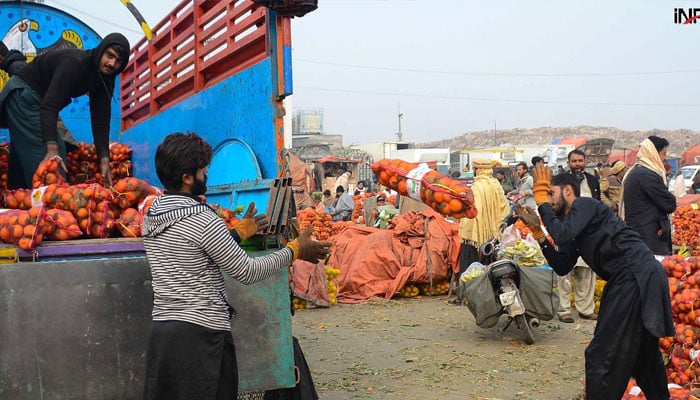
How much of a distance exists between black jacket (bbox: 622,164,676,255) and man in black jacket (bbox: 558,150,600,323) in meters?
1.05

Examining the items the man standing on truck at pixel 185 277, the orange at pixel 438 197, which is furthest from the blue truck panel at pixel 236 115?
the orange at pixel 438 197

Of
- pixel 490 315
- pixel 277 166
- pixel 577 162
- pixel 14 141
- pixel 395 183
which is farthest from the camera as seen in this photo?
pixel 577 162

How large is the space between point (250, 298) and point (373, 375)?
8.56 feet

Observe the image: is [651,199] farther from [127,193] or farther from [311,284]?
[127,193]

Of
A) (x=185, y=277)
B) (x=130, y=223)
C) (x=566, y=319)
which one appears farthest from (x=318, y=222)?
(x=185, y=277)

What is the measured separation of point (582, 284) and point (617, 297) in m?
4.13

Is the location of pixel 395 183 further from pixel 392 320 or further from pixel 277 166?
pixel 392 320

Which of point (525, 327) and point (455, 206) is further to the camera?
point (525, 327)

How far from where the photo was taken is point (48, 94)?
459cm

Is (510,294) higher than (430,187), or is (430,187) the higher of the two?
(430,187)

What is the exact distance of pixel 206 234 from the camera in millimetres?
2834

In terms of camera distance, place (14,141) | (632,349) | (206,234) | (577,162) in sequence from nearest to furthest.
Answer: (206,234), (632,349), (14,141), (577,162)

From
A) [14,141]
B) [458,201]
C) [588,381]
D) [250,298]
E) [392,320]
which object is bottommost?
[392,320]

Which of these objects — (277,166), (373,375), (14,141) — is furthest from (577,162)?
(14,141)
